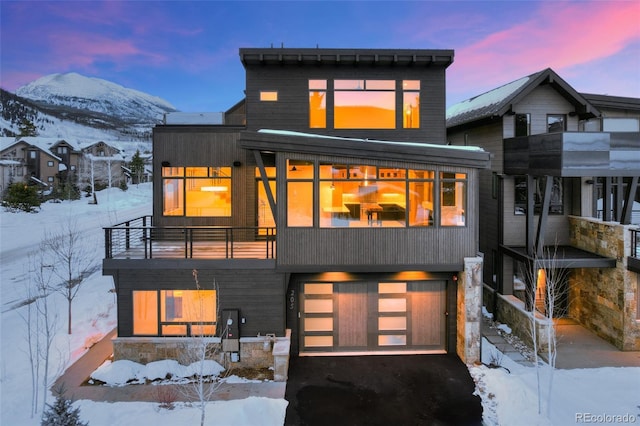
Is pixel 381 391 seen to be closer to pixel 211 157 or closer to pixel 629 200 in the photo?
pixel 211 157

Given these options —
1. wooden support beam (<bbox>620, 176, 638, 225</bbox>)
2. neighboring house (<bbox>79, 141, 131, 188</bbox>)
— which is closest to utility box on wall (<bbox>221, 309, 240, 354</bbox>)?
wooden support beam (<bbox>620, 176, 638, 225</bbox>)

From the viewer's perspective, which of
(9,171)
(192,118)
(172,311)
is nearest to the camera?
Result: (172,311)

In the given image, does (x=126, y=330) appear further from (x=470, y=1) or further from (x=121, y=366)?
(x=470, y=1)

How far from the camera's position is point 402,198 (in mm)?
9508

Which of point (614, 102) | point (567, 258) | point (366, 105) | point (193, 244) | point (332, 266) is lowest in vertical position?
point (567, 258)

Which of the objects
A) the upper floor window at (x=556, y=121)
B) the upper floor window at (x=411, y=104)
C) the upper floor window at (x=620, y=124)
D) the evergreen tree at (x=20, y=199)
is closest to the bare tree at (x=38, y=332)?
the upper floor window at (x=411, y=104)

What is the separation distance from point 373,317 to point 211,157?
7364 millimetres

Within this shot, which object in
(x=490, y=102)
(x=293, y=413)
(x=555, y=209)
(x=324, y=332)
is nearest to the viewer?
(x=293, y=413)

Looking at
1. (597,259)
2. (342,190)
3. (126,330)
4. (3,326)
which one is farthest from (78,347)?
(597,259)

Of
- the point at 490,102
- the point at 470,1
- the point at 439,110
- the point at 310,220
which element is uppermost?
the point at 470,1

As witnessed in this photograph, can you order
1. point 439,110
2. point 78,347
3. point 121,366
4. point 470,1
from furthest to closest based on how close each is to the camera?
1. point 470,1
2. point 439,110
3. point 78,347
4. point 121,366

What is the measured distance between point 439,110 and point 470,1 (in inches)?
935

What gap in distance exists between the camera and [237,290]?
30.9 ft

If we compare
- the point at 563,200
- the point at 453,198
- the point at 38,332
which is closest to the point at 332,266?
the point at 453,198
